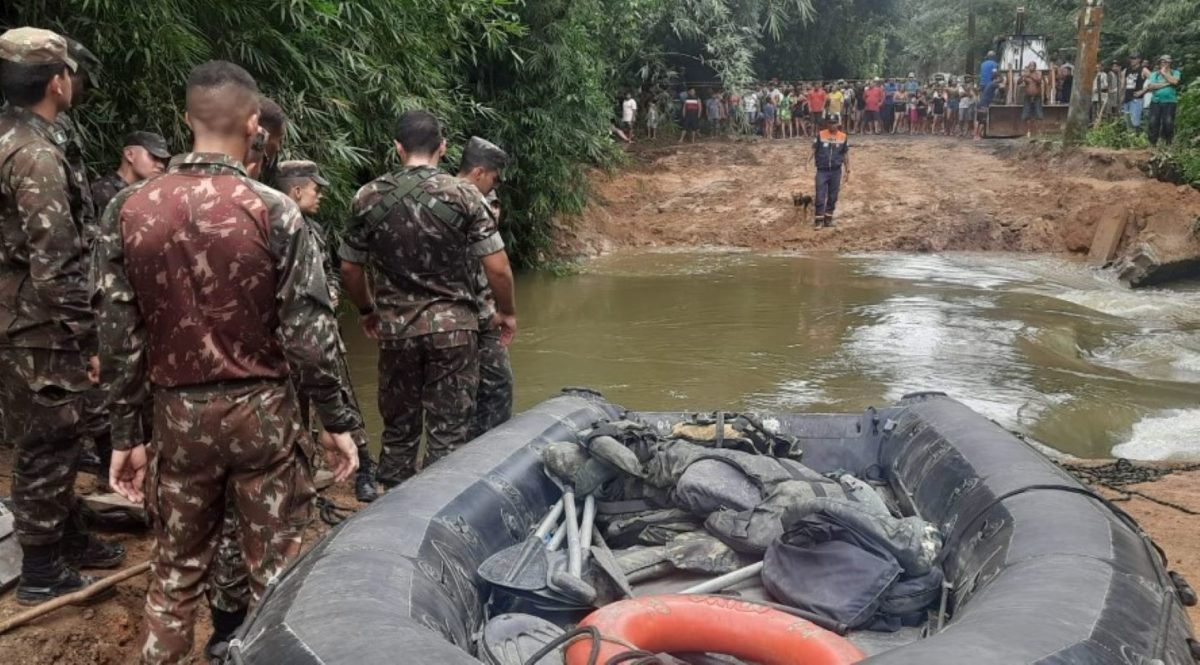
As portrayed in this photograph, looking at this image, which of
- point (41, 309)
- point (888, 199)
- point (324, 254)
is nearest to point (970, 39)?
point (888, 199)

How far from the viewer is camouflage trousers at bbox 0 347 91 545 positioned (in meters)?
3.12

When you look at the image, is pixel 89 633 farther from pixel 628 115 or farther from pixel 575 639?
pixel 628 115

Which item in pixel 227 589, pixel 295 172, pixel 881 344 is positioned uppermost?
pixel 295 172

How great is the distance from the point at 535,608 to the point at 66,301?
168 centimetres

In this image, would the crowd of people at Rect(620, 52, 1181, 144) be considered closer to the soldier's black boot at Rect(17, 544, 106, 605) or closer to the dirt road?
the dirt road

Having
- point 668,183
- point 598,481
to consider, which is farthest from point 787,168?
point 598,481

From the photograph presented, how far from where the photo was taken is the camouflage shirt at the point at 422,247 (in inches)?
151

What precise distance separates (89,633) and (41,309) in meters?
1.02

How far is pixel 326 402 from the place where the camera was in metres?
2.54

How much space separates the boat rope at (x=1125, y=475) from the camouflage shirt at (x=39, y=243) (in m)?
4.40

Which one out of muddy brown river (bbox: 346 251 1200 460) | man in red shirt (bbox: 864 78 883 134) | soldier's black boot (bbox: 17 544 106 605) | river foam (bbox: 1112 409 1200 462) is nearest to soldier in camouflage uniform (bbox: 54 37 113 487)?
Result: soldier's black boot (bbox: 17 544 106 605)

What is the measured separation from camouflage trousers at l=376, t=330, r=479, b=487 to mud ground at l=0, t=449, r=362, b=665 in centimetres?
109

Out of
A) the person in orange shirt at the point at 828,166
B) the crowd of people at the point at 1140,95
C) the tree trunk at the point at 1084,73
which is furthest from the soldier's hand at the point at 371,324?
the tree trunk at the point at 1084,73

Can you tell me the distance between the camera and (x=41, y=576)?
10.5 feet
